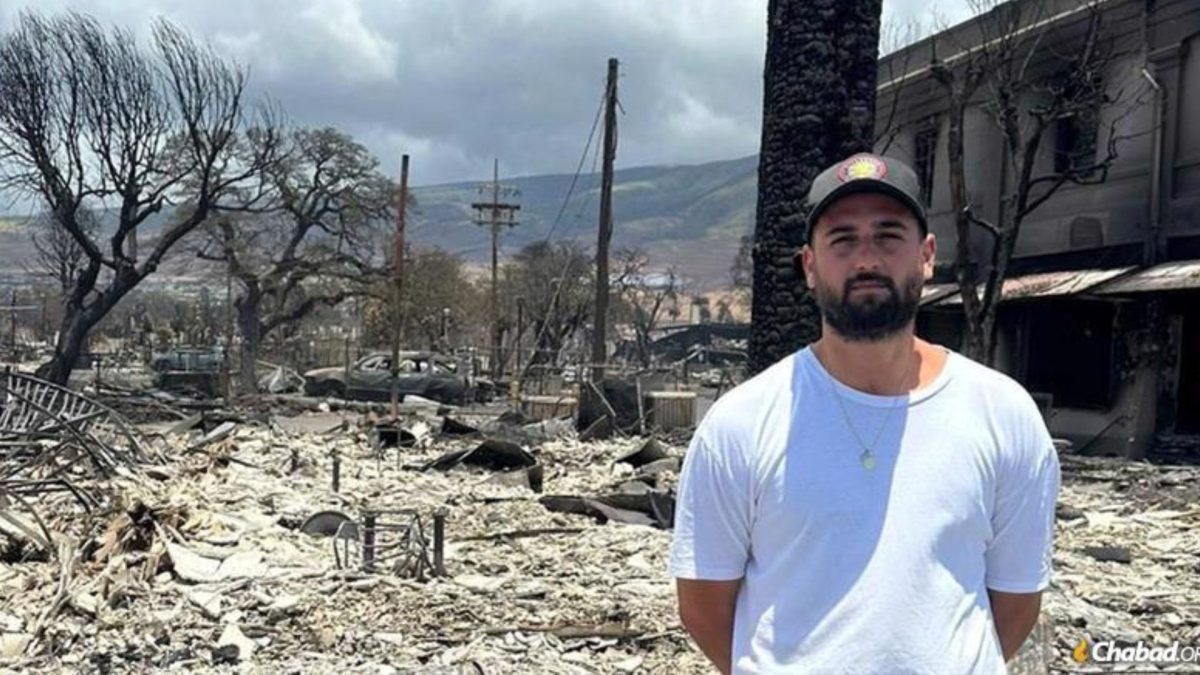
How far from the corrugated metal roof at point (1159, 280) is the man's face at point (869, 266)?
47.7ft

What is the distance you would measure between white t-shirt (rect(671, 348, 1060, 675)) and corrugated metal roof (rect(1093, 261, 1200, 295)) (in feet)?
47.7

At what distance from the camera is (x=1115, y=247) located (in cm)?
1714

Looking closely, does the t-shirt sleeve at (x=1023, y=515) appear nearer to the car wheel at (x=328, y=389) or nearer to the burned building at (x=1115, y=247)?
the burned building at (x=1115, y=247)

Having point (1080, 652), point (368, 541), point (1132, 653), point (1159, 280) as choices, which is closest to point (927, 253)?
point (1080, 652)

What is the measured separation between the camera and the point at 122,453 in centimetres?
1109

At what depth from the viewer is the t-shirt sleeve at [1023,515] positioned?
2.03m

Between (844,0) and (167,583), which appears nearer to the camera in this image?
(844,0)

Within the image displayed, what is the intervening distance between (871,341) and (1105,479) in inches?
513

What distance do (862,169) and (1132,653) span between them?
16.4 feet

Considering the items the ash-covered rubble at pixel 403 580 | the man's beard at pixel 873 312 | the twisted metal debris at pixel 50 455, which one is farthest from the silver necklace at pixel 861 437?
the twisted metal debris at pixel 50 455

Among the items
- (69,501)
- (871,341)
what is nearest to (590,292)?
(69,501)

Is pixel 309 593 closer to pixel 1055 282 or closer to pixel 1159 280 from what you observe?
pixel 1159 280

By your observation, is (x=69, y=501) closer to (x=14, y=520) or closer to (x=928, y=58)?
(x=14, y=520)

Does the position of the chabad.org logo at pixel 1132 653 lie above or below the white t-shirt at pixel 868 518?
below
